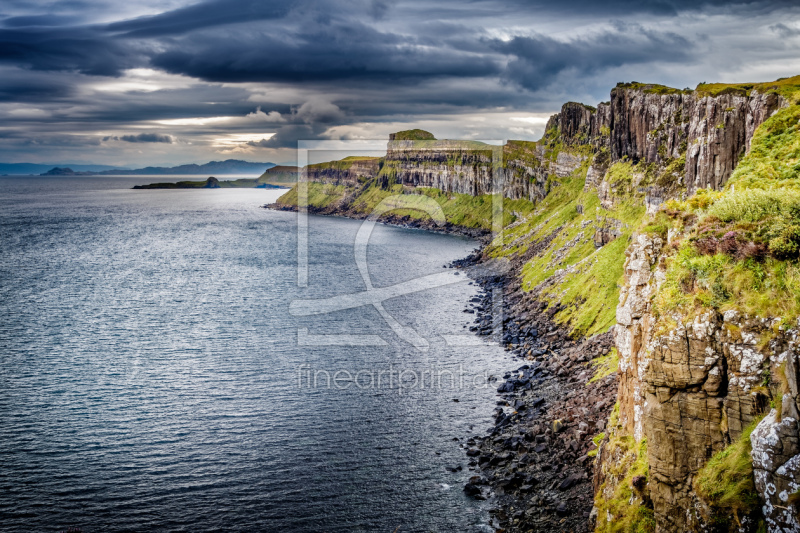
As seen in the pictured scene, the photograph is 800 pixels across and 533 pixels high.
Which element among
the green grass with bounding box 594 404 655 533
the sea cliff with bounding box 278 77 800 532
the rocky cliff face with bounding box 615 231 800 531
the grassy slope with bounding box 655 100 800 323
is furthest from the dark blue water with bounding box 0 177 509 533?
the grassy slope with bounding box 655 100 800 323

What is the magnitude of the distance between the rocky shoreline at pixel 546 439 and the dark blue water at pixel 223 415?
2216 mm

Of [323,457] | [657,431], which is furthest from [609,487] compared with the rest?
[323,457]

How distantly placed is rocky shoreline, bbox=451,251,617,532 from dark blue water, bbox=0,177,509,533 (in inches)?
87.3

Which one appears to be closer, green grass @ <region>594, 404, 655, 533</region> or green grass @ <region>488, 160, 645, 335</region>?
green grass @ <region>594, 404, 655, 533</region>

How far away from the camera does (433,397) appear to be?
2355 inches

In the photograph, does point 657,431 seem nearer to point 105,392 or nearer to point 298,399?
point 298,399

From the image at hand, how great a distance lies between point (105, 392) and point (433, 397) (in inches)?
1422

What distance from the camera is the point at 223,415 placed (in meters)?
54.5

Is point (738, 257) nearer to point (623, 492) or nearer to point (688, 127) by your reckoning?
point (623, 492)

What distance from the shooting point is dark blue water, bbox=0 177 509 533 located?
40.3m

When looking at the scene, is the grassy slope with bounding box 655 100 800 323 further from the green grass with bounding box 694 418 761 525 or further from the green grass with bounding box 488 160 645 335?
the green grass with bounding box 488 160 645 335

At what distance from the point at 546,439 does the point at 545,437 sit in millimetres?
295

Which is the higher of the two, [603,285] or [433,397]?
[603,285]

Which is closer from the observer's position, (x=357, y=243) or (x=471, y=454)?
(x=471, y=454)
